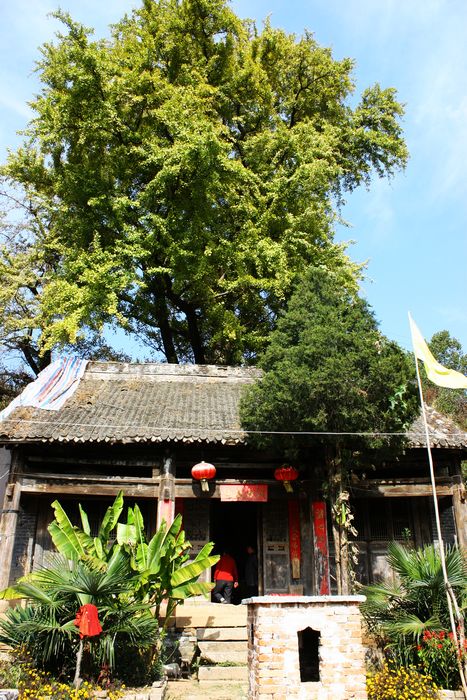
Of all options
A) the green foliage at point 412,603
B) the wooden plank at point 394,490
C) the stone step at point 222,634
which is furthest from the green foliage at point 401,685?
the wooden plank at point 394,490

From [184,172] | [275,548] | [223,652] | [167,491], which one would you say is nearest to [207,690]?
[223,652]

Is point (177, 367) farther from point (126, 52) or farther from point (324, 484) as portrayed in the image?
point (126, 52)

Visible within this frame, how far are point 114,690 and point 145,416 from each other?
5.71 metres

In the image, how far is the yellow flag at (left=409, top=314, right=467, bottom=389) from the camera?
26.0 feet

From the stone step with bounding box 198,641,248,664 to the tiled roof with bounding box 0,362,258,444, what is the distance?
316 centimetres

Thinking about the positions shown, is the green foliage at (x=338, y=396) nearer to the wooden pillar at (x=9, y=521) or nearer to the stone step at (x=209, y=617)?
the stone step at (x=209, y=617)

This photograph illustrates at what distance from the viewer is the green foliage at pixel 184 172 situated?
51.0 feet

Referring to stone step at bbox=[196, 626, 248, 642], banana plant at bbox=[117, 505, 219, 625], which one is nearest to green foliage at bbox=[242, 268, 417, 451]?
banana plant at bbox=[117, 505, 219, 625]

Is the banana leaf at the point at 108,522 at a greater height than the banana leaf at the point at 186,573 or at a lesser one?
greater

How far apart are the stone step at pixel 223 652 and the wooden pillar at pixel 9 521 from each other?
3.49 metres

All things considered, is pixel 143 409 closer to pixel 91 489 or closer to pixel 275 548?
pixel 91 489

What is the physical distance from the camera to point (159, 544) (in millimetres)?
7945

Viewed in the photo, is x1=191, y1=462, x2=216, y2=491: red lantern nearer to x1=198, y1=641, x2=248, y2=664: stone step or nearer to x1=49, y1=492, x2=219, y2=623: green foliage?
x1=49, y1=492, x2=219, y2=623: green foliage

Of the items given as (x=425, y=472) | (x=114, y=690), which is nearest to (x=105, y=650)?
(x=114, y=690)
